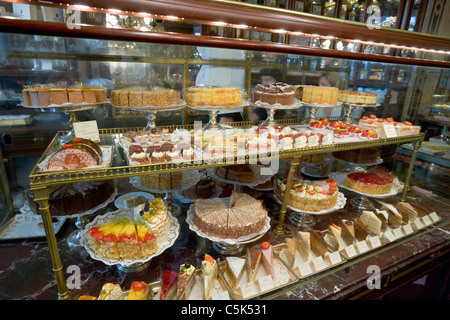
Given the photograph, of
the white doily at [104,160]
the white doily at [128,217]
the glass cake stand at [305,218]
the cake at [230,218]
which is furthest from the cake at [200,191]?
the white doily at [104,160]

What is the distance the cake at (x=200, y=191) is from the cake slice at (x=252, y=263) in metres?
0.92

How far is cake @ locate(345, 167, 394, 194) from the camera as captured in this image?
2900 mm

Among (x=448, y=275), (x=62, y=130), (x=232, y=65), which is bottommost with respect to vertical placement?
(x=448, y=275)

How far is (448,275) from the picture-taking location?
9.26 ft

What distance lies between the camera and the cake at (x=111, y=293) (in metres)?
1.64

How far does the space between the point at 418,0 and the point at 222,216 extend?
3.70 meters

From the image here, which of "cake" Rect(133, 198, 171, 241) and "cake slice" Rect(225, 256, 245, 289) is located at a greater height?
"cake" Rect(133, 198, 171, 241)

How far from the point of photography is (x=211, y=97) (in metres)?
2.27

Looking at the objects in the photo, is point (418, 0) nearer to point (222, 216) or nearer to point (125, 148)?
point (222, 216)

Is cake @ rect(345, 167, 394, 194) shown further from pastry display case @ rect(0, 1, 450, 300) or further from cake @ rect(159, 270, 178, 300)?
cake @ rect(159, 270, 178, 300)

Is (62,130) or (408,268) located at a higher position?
(62,130)

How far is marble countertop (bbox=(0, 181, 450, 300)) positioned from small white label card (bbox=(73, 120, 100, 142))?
0.81 meters

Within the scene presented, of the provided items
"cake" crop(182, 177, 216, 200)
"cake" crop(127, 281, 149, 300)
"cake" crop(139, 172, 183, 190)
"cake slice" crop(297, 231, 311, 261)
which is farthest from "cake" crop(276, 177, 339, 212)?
"cake" crop(127, 281, 149, 300)

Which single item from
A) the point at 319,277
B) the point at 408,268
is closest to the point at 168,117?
the point at 319,277
